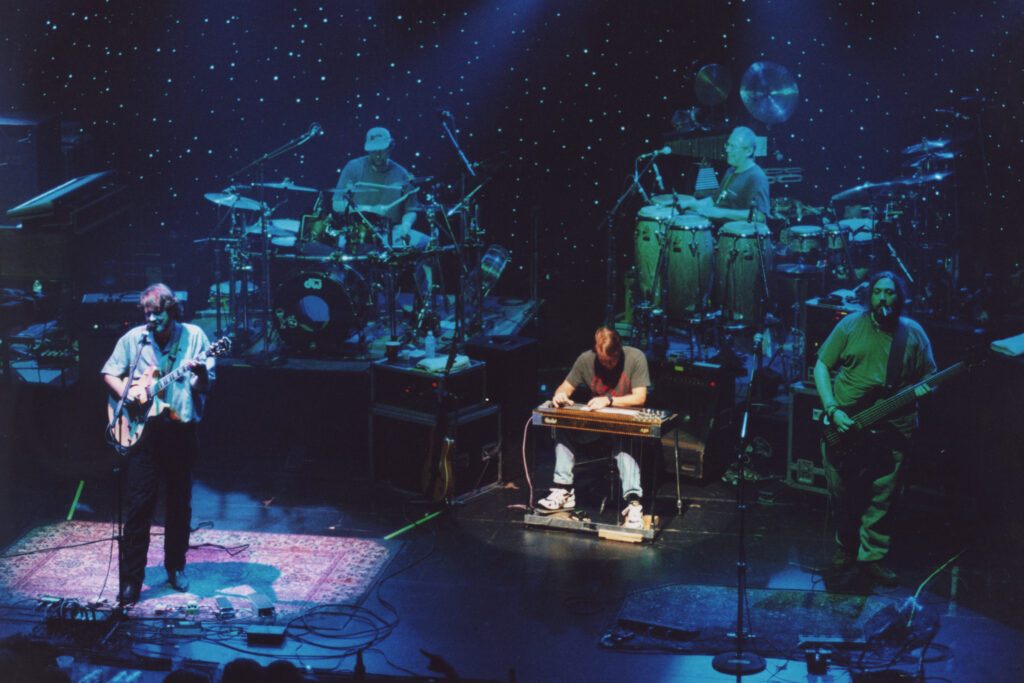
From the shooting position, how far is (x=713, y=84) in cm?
1184

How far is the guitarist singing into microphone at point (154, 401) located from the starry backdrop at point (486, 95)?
4.97m

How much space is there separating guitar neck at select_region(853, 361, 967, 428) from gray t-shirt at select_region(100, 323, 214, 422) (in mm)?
3896

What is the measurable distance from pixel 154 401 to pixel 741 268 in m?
6.12

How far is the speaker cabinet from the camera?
27.5 ft

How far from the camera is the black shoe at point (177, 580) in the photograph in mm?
6645

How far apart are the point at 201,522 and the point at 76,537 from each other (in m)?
0.83

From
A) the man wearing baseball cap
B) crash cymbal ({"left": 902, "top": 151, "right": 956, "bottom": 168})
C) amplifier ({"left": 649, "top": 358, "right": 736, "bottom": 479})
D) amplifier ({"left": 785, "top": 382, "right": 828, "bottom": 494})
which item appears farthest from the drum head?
the man wearing baseball cap

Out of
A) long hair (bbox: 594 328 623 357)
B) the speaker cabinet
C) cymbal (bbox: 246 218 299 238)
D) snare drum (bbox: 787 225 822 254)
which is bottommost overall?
the speaker cabinet

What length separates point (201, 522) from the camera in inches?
311

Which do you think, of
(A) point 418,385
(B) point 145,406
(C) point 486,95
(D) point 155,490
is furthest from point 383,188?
(D) point 155,490

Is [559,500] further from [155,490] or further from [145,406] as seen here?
[145,406]

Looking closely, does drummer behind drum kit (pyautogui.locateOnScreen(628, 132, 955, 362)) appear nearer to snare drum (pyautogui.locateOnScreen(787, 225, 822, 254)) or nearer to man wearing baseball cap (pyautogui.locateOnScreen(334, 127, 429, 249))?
snare drum (pyautogui.locateOnScreen(787, 225, 822, 254))

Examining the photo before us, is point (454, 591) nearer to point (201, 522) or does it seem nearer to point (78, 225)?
Result: point (201, 522)

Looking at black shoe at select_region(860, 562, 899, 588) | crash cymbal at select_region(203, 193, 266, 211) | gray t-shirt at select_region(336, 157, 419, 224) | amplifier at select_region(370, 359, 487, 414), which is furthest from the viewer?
gray t-shirt at select_region(336, 157, 419, 224)
